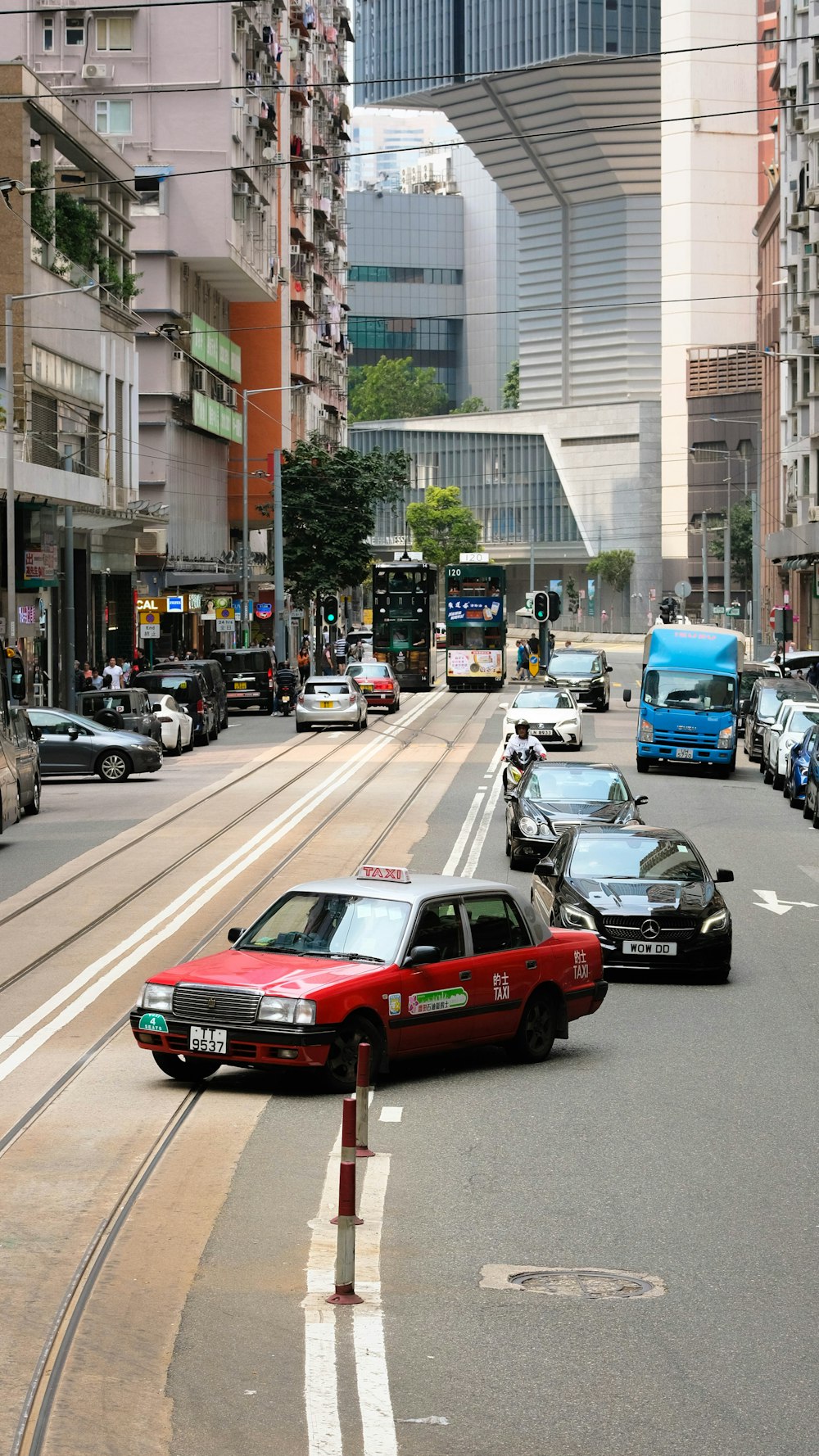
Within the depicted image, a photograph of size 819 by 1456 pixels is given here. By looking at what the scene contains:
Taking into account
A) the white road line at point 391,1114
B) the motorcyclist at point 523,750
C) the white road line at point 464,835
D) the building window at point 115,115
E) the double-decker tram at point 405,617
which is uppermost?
the building window at point 115,115

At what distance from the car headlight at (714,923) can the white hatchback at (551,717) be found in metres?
23.9

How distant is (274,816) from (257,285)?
57.9 meters

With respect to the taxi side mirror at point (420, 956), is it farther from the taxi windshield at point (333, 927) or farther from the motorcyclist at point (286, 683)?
the motorcyclist at point (286, 683)

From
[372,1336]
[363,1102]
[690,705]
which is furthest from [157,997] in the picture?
[690,705]

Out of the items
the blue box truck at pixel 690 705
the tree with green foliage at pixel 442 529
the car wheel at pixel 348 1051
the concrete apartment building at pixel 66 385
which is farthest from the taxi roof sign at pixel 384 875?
the tree with green foliage at pixel 442 529

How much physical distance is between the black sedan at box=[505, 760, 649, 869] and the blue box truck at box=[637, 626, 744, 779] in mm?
12428

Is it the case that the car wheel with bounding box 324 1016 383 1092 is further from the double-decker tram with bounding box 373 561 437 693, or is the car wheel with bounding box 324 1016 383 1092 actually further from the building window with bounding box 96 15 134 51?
the building window with bounding box 96 15 134 51

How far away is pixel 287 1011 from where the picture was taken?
1143 cm

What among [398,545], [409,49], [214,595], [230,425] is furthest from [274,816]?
[409,49]

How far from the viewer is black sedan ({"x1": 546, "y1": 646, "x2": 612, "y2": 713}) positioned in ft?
191

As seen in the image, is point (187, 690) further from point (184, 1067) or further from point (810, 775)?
point (184, 1067)

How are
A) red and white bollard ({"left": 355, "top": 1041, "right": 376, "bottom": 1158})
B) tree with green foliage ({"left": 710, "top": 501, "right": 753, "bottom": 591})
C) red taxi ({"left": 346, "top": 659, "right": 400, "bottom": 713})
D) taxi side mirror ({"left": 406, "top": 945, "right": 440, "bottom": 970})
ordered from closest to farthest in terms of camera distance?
red and white bollard ({"left": 355, "top": 1041, "right": 376, "bottom": 1158})
taxi side mirror ({"left": 406, "top": 945, "right": 440, "bottom": 970})
red taxi ({"left": 346, "top": 659, "right": 400, "bottom": 713})
tree with green foliage ({"left": 710, "top": 501, "right": 753, "bottom": 591})

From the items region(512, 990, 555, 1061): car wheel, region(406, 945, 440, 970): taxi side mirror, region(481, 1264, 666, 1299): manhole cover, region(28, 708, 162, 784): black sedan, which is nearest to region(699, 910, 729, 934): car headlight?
region(512, 990, 555, 1061): car wheel

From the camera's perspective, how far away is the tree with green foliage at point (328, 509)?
79.6 metres
